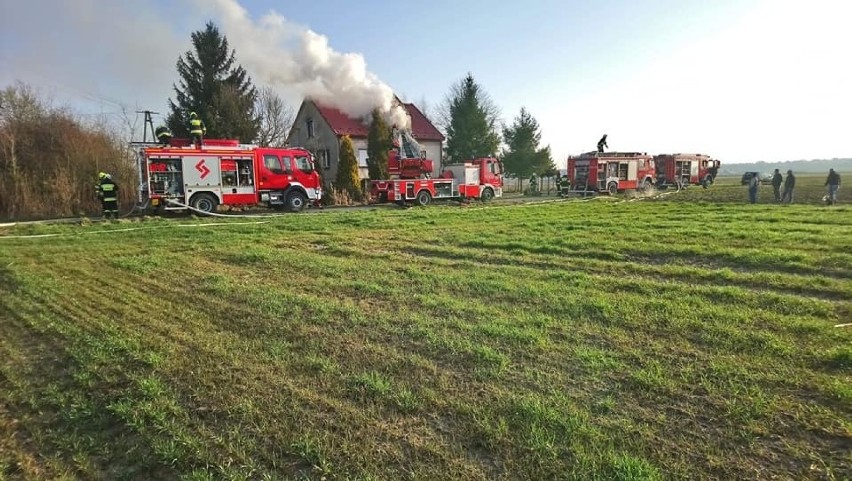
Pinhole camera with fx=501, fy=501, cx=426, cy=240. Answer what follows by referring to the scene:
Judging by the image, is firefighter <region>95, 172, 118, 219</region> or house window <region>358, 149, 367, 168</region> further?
house window <region>358, 149, 367, 168</region>

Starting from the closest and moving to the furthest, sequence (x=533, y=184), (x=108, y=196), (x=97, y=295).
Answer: (x=97, y=295) → (x=108, y=196) → (x=533, y=184)

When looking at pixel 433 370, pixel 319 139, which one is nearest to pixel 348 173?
pixel 319 139

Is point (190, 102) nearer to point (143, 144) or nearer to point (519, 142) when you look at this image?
point (143, 144)

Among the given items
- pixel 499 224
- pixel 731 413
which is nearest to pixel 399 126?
pixel 499 224

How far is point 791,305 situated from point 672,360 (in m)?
2.43

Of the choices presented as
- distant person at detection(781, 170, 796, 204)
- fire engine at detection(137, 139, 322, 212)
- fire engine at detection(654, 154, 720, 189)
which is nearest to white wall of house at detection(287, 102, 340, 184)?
fire engine at detection(137, 139, 322, 212)

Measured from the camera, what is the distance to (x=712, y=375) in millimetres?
3678

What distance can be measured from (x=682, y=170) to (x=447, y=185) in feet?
71.9

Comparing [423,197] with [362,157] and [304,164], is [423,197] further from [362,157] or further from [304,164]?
[362,157]

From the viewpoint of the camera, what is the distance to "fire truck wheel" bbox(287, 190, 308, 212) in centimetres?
2139

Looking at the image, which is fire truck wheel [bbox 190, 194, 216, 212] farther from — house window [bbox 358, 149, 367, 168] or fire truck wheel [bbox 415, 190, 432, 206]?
house window [bbox 358, 149, 367, 168]

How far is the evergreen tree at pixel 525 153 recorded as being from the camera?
145 feet

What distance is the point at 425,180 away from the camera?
2380cm

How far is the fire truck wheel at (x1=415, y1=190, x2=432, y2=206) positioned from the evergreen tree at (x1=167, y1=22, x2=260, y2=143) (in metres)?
13.3
